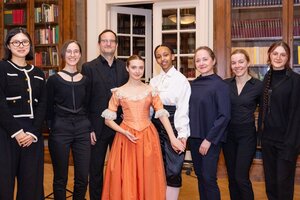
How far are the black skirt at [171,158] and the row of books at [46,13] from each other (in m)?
2.99

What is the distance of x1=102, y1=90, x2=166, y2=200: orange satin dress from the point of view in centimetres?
269

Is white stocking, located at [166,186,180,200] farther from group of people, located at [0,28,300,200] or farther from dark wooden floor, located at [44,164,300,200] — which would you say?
dark wooden floor, located at [44,164,300,200]

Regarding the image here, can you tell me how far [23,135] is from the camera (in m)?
2.46

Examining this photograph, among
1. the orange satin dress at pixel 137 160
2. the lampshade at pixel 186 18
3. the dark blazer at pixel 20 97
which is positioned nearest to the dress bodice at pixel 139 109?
the orange satin dress at pixel 137 160

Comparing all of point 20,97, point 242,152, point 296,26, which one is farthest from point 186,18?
point 20,97

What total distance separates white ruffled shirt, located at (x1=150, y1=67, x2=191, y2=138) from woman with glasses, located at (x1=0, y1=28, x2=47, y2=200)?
2.75 ft

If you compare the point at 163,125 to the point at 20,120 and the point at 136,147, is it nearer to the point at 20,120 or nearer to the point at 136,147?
the point at 136,147

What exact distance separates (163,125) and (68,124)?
67 cm

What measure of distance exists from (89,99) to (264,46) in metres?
2.39

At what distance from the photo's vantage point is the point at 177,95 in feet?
9.19

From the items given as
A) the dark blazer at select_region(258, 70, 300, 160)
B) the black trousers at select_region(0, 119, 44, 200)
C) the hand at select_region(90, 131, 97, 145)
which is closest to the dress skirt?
the hand at select_region(90, 131, 97, 145)

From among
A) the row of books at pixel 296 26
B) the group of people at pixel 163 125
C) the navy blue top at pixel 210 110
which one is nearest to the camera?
the group of people at pixel 163 125

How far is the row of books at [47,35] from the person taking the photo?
17.2 ft

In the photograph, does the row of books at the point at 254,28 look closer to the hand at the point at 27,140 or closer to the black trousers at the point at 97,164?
the black trousers at the point at 97,164
